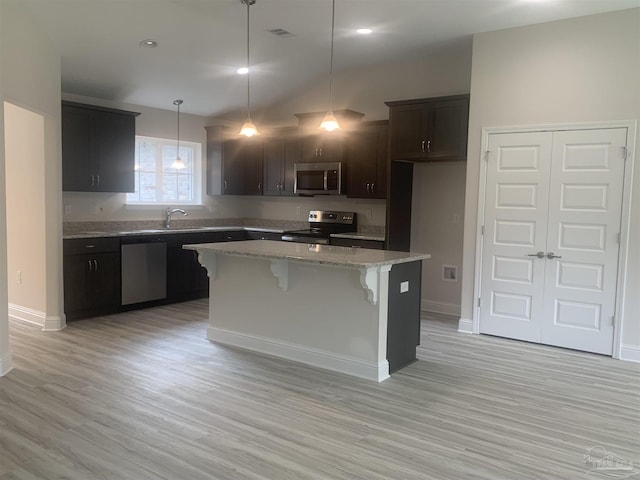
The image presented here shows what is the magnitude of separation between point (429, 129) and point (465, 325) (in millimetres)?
2180

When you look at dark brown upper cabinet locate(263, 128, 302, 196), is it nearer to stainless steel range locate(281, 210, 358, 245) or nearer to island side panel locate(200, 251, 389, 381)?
stainless steel range locate(281, 210, 358, 245)

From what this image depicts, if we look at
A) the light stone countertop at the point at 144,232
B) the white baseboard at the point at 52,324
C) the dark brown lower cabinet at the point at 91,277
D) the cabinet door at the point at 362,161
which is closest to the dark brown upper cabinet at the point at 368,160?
the cabinet door at the point at 362,161

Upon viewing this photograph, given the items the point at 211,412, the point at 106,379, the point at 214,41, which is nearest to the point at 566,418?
the point at 211,412

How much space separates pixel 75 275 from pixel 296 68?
11.8 feet

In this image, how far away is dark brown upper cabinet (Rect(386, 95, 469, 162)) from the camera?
5570 mm

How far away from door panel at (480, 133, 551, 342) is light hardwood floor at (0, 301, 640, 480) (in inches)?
16.8

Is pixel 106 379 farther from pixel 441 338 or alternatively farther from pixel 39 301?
pixel 441 338

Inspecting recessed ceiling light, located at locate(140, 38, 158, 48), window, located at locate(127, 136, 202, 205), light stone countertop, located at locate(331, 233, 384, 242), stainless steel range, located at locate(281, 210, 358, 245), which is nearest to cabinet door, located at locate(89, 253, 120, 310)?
window, located at locate(127, 136, 202, 205)

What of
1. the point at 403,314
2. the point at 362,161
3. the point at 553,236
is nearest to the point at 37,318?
the point at 403,314

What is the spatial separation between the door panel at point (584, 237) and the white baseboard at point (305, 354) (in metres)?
2.00

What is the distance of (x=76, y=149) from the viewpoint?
5859 mm

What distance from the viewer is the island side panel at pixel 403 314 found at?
4.03 m

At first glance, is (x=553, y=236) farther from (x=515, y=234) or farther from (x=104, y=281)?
(x=104, y=281)

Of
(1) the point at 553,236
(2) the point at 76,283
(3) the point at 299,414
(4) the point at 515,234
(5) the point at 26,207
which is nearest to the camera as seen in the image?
(3) the point at 299,414
